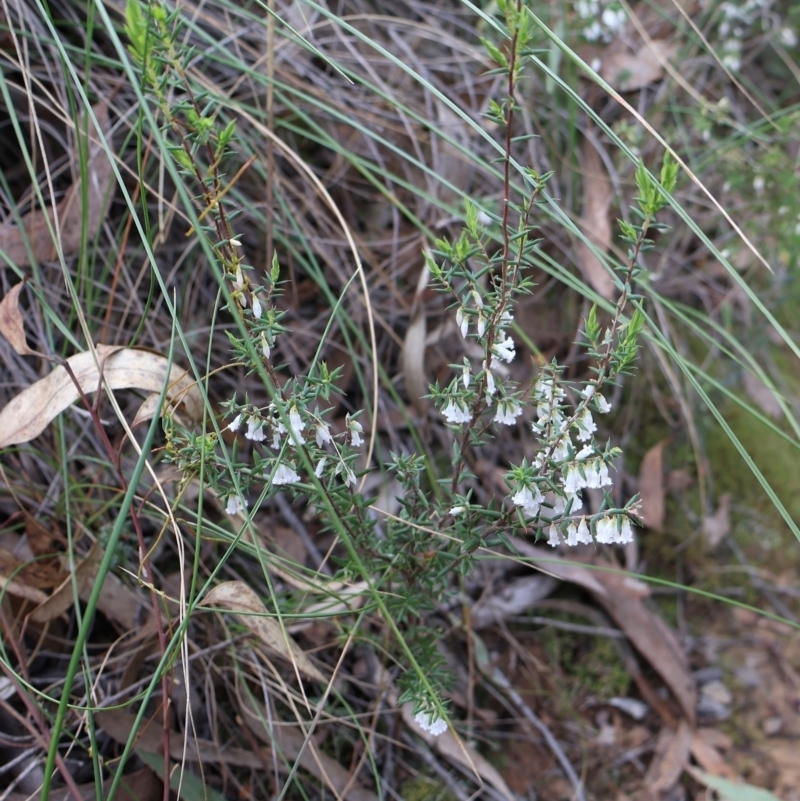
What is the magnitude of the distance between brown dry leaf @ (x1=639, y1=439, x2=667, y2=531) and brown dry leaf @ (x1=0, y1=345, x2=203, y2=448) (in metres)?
1.35

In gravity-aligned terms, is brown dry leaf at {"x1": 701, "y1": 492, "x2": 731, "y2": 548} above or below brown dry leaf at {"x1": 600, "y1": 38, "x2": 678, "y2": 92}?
below

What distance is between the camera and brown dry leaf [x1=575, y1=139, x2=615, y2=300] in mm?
2273

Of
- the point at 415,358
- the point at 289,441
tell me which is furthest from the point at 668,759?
the point at 289,441

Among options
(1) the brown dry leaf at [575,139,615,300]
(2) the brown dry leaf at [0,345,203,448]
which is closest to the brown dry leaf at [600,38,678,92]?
(1) the brown dry leaf at [575,139,615,300]

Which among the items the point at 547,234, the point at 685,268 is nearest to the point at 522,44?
the point at 547,234

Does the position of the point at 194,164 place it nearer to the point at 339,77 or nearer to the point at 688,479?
the point at 339,77

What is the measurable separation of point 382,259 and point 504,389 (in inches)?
42.3

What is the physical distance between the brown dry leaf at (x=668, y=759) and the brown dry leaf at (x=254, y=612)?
1.01 metres

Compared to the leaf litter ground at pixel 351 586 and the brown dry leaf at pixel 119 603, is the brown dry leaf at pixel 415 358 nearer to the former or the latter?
the leaf litter ground at pixel 351 586

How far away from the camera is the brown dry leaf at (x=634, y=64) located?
2.54 meters

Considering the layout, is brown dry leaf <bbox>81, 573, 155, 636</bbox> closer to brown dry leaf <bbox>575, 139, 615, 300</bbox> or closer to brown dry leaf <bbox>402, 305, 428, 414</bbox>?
brown dry leaf <bbox>402, 305, 428, 414</bbox>

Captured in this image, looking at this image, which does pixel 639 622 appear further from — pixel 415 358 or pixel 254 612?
pixel 254 612

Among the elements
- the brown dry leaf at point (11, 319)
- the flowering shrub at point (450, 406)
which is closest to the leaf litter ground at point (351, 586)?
the brown dry leaf at point (11, 319)

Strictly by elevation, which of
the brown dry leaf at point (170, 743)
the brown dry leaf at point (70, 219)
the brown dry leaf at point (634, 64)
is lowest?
the brown dry leaf at point (170, 743)
